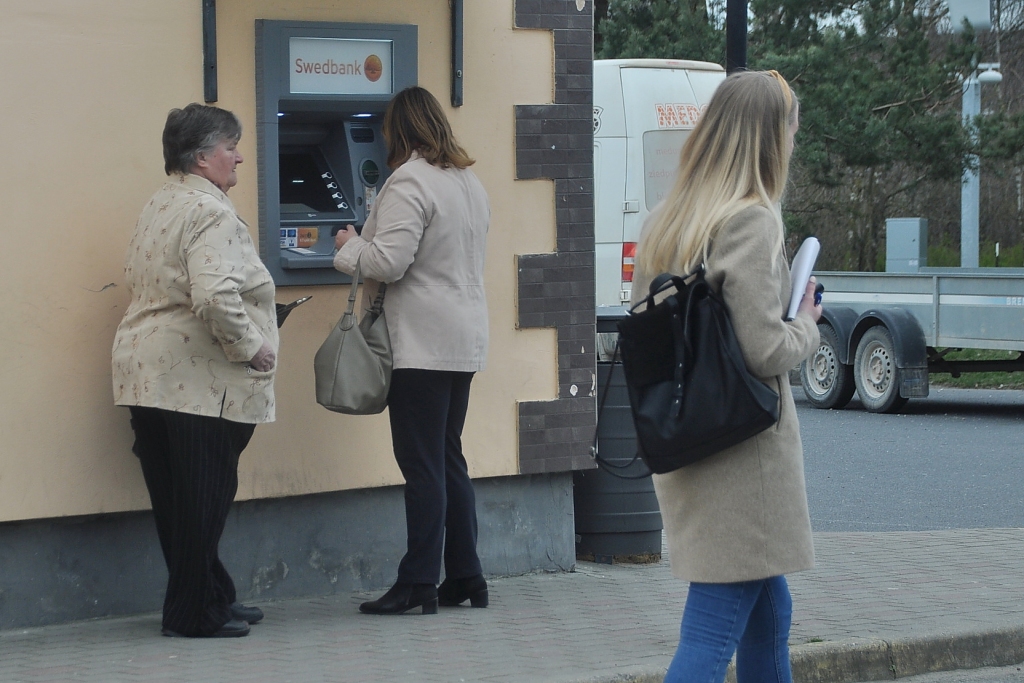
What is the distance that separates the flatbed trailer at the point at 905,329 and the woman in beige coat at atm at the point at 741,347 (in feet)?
31.5

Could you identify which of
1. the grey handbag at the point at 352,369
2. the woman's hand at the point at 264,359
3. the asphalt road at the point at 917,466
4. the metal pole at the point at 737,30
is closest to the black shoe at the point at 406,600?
the grey handbag at the point at 352,369

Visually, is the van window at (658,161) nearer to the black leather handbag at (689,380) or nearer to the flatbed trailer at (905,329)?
the flatbed trailer at (905,329)

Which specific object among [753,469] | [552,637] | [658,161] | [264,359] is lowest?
[552,637]

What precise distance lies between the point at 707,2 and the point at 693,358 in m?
17.8

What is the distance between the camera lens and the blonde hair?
3.09 metres

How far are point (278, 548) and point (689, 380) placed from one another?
8.96ft

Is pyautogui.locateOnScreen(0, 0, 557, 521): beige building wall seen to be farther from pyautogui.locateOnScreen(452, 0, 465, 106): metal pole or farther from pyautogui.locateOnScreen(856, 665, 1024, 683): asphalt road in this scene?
pyautogui.locateOnScreen(856, 665, 1024, 683): asphalt road

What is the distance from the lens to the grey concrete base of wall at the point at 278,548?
15.8ft

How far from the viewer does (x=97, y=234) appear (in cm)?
482

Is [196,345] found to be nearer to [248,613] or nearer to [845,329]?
[248,613]

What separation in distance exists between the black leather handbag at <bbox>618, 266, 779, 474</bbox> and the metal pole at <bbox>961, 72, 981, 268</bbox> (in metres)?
15.6

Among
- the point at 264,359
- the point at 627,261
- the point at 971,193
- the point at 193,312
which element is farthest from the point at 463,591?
the point at 971,193

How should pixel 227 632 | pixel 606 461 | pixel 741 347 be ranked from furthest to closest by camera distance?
pixel 606 461 < pixel 227 632 < pixel 741 347

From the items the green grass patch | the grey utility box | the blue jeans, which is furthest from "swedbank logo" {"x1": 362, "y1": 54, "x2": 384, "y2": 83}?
the green grass patch
